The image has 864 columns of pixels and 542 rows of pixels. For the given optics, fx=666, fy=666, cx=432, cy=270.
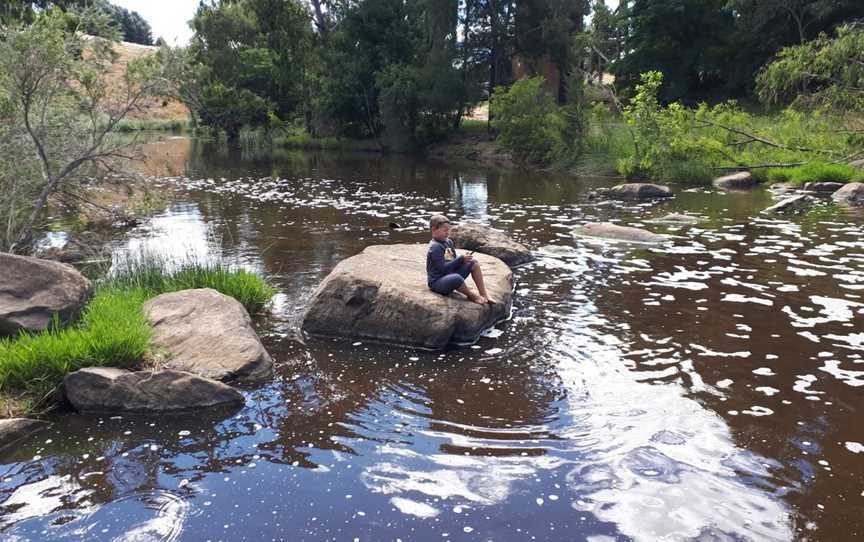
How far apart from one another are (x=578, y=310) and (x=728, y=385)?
3068mm

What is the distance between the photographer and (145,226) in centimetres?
1783

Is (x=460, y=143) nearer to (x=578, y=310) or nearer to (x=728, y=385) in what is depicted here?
(x=578, y=310)

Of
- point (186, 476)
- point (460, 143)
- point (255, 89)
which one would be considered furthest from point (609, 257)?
point (255, 89)

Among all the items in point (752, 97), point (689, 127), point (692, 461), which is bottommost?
point (692, 461)

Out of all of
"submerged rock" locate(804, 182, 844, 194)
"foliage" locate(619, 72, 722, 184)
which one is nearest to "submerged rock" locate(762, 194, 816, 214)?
"submerged rock" locate(804, 182, 844, 194)

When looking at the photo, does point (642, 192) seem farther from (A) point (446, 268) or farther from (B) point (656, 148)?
(A) point (446, 268)

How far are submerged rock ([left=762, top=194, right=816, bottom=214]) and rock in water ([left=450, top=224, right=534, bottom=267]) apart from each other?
963 cm

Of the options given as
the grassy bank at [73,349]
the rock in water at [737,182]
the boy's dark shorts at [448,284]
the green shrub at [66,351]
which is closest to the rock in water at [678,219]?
the rock in water at [737,182]

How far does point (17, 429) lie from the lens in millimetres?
6012

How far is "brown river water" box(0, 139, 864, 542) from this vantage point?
16.0 feet

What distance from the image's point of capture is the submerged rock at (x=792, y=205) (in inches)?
754

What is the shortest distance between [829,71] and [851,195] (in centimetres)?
→ 702

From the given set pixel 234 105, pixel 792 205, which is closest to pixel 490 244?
pixel 792 205

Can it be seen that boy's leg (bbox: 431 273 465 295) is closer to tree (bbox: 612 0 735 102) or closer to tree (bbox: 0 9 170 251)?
tree (bbox: 0 9 170 251)
